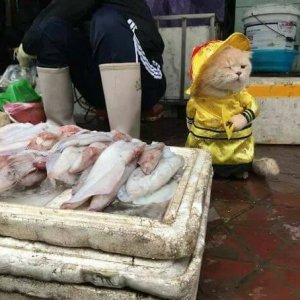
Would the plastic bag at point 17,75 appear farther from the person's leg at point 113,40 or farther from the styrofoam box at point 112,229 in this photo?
the styrofoam box at point 112,229

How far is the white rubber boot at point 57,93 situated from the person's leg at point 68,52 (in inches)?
1.5

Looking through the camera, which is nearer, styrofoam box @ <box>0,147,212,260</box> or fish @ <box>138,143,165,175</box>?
styrofoam box @ <box>0,147,212,260</box>

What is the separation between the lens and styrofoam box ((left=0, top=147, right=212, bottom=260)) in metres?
0.64

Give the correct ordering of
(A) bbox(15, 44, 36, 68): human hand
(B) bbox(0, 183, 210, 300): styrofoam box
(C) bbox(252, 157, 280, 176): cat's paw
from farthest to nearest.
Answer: (A) bbox(15, 44, 36, 68): human hand, (C) bbox(252, 157, 280, 176): cat's paw, (B) bbox(0, 183, 210, 300): styrofoam box

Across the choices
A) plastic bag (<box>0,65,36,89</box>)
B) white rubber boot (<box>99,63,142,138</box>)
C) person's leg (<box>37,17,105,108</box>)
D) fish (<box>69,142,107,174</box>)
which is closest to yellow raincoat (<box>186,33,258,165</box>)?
white rubber boot (<box>99,63,142,138</box>)

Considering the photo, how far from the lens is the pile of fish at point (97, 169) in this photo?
0.81 meters

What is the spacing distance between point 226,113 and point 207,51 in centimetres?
28

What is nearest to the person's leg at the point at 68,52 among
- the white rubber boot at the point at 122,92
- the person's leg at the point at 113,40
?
the person's leg at the point at 113,40

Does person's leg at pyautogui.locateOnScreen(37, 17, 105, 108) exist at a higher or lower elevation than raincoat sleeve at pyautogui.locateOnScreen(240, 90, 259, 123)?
higher

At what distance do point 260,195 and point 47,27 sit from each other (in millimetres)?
1255

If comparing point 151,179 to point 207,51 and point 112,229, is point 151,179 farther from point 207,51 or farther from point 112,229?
point 207,51

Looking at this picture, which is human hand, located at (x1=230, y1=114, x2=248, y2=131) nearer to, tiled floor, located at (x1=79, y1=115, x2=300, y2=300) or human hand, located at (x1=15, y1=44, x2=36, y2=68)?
tiled floor, located at (x1=79, y1=115, x2=300, y2=300)

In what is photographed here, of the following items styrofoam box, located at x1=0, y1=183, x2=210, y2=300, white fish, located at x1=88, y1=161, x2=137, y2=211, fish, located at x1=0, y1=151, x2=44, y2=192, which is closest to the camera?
styrofoam box, located at x1=0, y1=183, x2=210, y2=300

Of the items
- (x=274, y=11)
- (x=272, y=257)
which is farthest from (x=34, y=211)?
(x=274, y=11)
